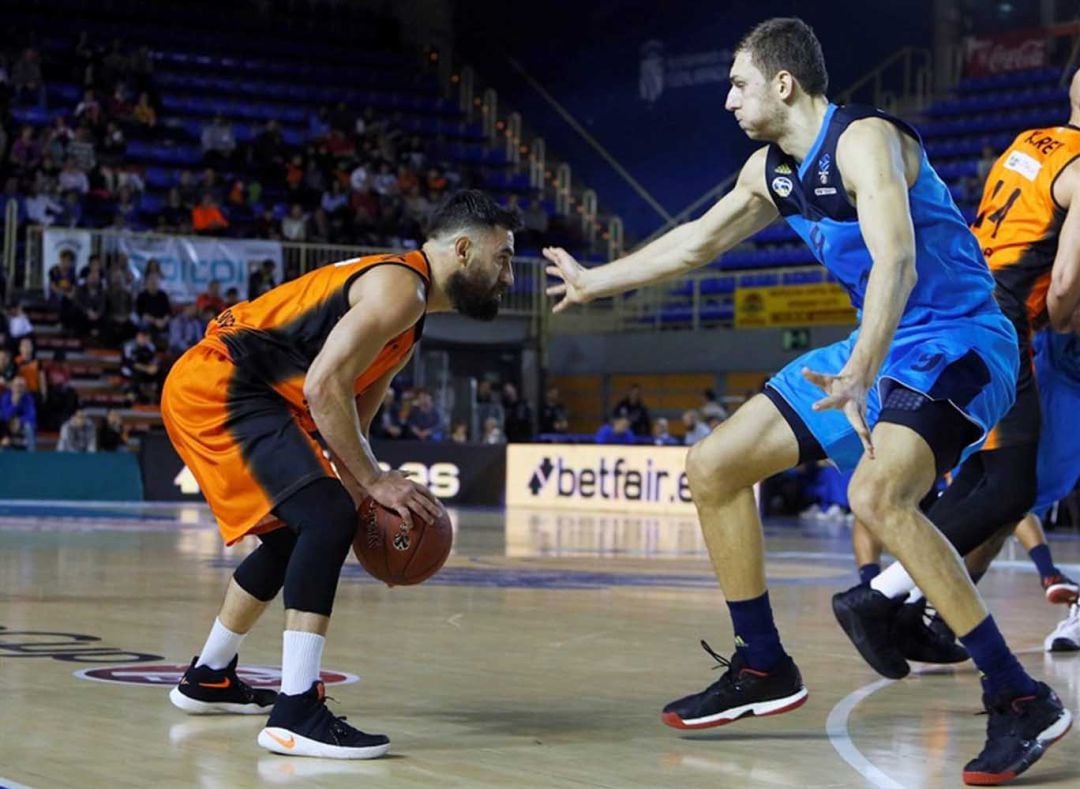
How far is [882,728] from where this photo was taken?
17.4 ft

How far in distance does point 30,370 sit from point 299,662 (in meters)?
17.2

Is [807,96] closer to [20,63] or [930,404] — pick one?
[930,404]

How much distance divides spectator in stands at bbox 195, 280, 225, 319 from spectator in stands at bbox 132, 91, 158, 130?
4.96 meters

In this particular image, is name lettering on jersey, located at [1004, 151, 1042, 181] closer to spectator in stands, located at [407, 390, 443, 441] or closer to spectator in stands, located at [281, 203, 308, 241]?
spectator in stands, located at [407, 390, 443, 441]

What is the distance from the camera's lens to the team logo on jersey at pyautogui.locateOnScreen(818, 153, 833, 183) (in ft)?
16.0

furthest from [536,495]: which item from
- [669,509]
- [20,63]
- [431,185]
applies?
[20,63]

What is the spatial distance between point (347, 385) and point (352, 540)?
0.44 meters

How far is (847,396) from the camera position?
4336 mm

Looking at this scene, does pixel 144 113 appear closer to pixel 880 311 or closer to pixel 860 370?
pixel 880 311

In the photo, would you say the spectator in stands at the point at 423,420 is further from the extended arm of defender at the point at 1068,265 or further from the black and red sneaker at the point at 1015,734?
the black and red sneaker at the point at 1015,734

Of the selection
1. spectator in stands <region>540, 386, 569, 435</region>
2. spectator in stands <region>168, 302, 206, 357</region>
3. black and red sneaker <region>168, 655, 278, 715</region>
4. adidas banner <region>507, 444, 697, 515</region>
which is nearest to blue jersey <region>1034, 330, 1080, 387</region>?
black and red sneaker <region>168, 655, 278, 715</region>

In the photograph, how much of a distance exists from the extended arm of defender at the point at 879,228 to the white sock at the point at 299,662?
1.58 m

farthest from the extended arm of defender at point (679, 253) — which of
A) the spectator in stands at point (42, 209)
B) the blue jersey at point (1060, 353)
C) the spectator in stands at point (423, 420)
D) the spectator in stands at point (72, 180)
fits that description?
the spectator in stands at point (72, 180)

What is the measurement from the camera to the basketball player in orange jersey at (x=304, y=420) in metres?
4.80
